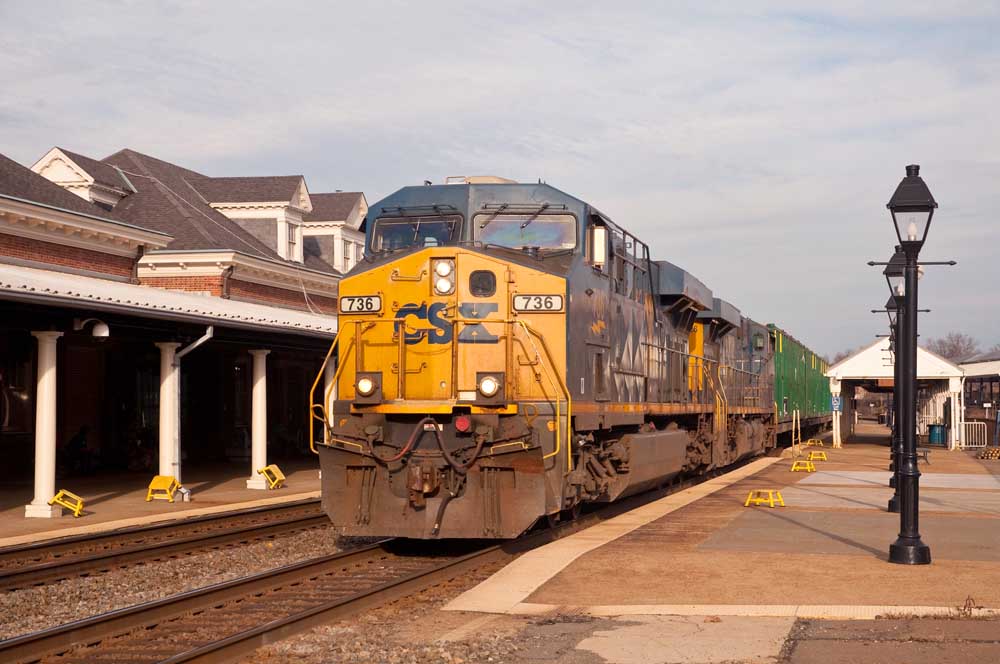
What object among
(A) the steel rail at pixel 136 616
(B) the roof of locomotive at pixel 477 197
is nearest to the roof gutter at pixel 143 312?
(B) the roof of locomotive at pixel 477 197

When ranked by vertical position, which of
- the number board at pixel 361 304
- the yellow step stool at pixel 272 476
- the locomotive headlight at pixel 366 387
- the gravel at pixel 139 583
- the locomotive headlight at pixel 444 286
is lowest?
the yellow step stool at pixel 272 476

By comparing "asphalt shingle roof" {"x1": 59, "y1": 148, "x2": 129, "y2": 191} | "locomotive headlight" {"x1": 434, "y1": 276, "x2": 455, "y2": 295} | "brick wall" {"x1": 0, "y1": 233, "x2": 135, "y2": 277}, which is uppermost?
"asphalt shingle roof" {"x1": 59, "y1": 148, "x2": 129, "y2": 191}

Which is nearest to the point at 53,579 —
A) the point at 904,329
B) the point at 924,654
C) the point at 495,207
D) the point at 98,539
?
the point at 98,539

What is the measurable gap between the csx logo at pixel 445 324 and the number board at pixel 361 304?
0.35 metres

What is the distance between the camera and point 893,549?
11.1m

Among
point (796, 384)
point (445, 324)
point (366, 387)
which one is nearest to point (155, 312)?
point (366, 387)

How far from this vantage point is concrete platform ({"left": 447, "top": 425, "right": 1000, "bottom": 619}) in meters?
9.03

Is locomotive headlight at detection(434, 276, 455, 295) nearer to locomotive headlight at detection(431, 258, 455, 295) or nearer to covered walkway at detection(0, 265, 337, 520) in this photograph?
locomotive headlight at detection(431, 258, 455, 295)

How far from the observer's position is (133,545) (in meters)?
13.7

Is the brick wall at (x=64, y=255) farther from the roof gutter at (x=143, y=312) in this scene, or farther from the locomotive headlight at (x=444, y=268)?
the locomotive headlight at (x=444, y=268)

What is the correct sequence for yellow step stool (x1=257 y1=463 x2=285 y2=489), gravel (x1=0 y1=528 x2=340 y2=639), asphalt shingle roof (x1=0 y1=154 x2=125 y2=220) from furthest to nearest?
asphalt shingle roof (x1=0 y1=154 x2=125 y2=220) → yellow step stool (x1=257 y1=463 x2=285 y2=489) → gravel (x1=0 y1=528 x2=340 y2=639)

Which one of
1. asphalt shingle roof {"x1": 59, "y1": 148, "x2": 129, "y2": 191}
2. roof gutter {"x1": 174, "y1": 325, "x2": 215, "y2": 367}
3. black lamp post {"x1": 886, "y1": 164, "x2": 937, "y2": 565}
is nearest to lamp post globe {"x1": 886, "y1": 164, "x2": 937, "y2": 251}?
black lamp post {"x1": 886, "y1": 164, "x2": 937, "y2": 565}

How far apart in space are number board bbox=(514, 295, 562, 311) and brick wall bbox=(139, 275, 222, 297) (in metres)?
21.1

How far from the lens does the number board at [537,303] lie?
12000 mm
